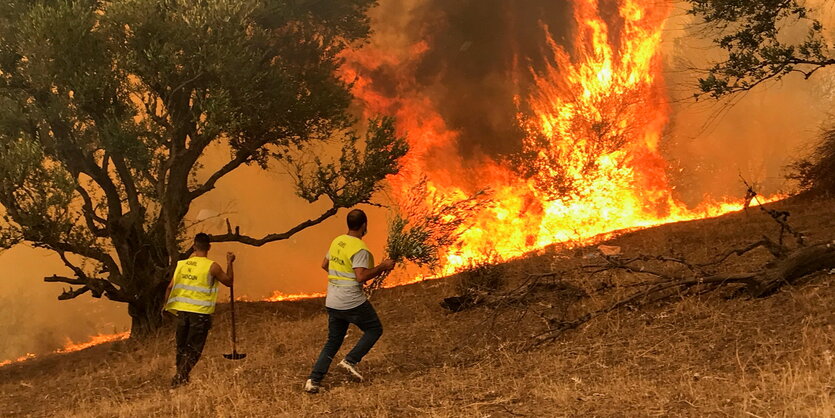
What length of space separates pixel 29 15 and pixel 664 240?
17138mm

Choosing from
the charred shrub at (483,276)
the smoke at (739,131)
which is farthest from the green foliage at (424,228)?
the smoke at (739,131)

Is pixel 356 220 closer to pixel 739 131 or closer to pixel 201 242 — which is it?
pixel 201 242

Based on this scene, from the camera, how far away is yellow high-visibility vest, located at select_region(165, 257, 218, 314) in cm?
941

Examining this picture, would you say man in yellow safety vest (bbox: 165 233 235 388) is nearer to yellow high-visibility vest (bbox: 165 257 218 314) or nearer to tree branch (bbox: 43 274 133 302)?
yellow high-visibility vest (bbox: 165 257 218 314)

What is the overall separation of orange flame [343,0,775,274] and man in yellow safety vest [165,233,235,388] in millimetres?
16284

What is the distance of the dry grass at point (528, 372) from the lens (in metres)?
6.33

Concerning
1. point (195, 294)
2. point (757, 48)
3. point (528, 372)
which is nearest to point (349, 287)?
point (528, 372)

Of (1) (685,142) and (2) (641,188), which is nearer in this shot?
(2) (641,188)

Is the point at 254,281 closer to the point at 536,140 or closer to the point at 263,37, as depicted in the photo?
the point at 536,140

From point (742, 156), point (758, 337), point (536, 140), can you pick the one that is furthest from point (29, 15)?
point (742, 156)

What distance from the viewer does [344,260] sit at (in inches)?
314

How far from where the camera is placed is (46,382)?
1438 cm

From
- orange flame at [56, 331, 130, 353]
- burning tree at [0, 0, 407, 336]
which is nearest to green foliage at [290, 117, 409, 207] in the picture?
burning tree at [0, 0, 407, 336]

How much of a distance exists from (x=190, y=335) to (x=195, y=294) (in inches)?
25.5
